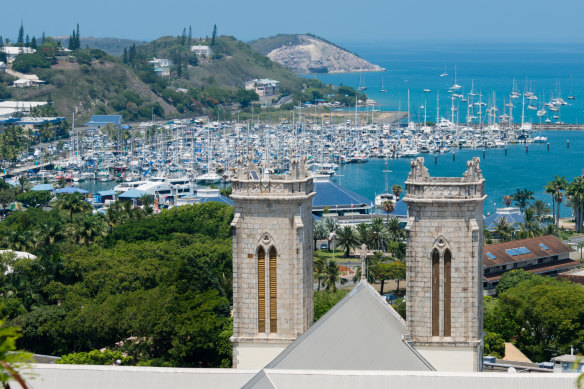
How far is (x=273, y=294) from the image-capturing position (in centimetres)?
3750

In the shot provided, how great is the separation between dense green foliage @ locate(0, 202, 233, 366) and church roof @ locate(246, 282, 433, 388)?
778 inches

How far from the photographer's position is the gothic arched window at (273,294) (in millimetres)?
37406

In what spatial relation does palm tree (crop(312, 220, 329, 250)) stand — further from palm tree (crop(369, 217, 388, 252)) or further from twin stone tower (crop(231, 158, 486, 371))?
twin stone tower (crop(231, 158, 486, 371))

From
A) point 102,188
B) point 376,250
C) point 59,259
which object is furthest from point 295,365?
point 102,188

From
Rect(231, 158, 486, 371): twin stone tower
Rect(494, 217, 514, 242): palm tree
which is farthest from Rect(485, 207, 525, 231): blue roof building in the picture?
Rect(231, 158, 486, 371): twin stone tower

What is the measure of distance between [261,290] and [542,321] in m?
27.8

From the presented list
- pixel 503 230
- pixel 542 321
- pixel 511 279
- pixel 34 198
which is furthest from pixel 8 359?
pixel 34 198

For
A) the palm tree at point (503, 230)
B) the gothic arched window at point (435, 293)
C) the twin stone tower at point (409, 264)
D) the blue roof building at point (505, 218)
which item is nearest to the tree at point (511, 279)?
the palm tree at point (503, 230)

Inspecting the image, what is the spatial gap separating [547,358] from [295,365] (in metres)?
30.6

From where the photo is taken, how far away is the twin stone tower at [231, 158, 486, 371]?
3584 centimetres

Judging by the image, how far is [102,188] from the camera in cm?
18362

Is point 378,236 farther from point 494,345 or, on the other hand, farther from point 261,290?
point 261,290

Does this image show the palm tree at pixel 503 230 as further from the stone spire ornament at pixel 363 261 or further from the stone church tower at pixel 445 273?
the stone church tower at pixel 445 273

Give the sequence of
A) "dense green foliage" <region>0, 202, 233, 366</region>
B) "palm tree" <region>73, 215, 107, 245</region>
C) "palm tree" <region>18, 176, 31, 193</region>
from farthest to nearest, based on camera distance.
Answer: "palm tree" <region>18, 176, 31, 193</region>
"palm tree" <region>73, 215, 107, 245</region>
"dense green foliage" <region>0, 202, 233, 366</region>
